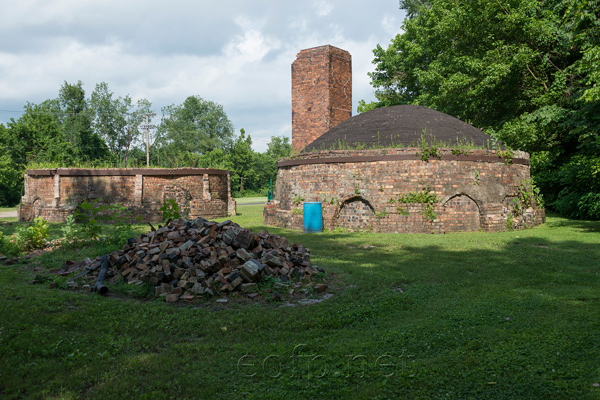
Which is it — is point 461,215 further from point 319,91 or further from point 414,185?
point 319,91

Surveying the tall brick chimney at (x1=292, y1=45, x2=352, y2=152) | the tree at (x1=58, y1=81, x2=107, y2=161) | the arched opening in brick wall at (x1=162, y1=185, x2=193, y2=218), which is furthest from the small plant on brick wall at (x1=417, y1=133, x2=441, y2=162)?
the tree at (x1=58, y1=81, x2=107, y2=161)

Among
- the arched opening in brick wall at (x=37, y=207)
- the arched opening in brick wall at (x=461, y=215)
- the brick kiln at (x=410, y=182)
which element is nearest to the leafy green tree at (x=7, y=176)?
the arched opening in brick wall at (x=37, y=207)

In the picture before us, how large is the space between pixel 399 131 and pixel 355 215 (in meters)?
3.64

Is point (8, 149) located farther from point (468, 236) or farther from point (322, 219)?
point (468, 236)

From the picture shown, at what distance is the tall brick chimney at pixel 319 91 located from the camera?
21797mm

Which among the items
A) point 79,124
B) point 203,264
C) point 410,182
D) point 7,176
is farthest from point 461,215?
point 79,124

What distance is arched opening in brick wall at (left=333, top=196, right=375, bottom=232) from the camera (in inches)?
477

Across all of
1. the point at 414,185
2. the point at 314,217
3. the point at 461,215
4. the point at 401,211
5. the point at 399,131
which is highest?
the point at 399,131

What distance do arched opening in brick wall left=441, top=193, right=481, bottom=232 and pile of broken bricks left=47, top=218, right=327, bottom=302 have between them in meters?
6.40

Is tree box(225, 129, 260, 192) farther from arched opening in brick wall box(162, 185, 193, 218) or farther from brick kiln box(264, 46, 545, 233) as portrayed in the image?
brick kiln box(264, 46, 545, 233)

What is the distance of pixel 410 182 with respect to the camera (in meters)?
11.8

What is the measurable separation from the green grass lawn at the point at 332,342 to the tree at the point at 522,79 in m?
11.9

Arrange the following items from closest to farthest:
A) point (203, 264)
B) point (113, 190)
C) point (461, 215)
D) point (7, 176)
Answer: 1. point (203, 264)
2. point (461, 215)
3. point (113, 190)
4. point (7, 176)

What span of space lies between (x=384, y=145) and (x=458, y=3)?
42.8 feet
